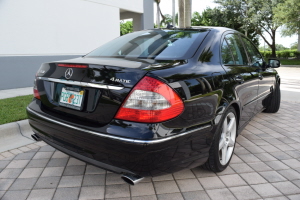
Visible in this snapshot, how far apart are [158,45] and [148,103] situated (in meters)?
1.00

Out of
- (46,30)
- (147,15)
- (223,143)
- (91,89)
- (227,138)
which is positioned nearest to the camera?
(91,89)

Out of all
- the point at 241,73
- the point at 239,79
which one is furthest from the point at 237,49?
the point at 239,79

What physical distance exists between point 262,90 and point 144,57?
239cm

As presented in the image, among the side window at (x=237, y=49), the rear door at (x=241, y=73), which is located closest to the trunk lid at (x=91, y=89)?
the rear door at (x=241, y=73)

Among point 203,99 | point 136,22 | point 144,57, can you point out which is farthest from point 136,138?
point 136,22

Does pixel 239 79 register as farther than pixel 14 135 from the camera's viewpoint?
No

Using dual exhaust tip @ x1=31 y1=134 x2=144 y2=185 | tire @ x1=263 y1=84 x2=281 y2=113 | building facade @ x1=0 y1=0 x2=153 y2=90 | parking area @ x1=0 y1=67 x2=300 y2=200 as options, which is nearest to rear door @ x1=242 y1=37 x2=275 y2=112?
tire @ x1=263 y1=84 x2=281 y2=113

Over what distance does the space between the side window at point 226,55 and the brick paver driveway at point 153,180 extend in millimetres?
1149

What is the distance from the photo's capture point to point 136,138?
71.7 inches

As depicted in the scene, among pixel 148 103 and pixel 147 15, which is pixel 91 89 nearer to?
pixel 148 103

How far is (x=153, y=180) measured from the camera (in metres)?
2.58

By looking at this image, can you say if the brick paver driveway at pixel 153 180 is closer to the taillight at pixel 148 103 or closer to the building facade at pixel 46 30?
the taillight at pixel 148 103

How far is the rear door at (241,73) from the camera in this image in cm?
286

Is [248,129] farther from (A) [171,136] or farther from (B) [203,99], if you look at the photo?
(A) [171,136]
